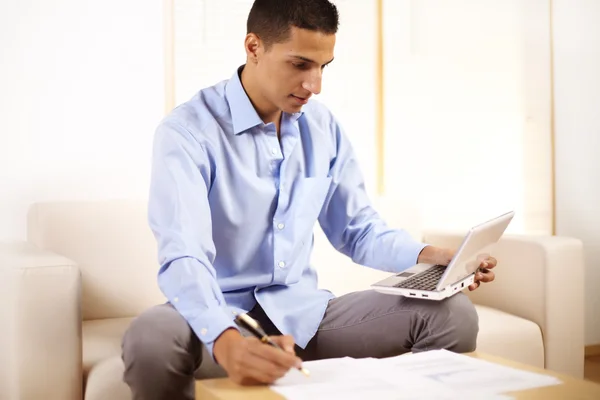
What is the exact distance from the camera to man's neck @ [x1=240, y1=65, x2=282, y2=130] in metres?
1.73

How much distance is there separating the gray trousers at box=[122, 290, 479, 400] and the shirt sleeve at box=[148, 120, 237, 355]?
0.06m

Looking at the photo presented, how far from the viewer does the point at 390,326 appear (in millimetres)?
1588

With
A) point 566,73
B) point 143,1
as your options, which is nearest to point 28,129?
point 143,1

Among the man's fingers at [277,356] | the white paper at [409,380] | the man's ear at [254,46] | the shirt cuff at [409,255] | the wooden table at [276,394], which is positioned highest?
the man's ear at [254,46]

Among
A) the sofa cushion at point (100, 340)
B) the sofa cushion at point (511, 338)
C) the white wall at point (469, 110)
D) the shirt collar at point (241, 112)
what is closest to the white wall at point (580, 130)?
the white wall at point (469, 110)

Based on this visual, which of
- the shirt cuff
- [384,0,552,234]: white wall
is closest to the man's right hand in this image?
the shirt cuff

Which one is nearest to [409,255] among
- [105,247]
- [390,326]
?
[390,326]

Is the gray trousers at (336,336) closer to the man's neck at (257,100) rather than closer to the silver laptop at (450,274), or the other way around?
the silver laptop at (450,274)

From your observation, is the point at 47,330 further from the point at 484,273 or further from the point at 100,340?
the point at 484,273

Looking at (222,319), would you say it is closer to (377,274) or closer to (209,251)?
(209,251)

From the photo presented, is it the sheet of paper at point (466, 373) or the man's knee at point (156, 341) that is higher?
the man's knee at point (156, 341)

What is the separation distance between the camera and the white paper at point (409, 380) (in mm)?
1072

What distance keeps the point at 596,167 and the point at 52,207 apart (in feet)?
8.32

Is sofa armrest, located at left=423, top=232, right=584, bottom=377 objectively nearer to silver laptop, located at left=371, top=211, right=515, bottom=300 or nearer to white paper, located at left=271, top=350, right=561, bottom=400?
silver laptop, located at left=371, top=211, right=515, bottom=300
